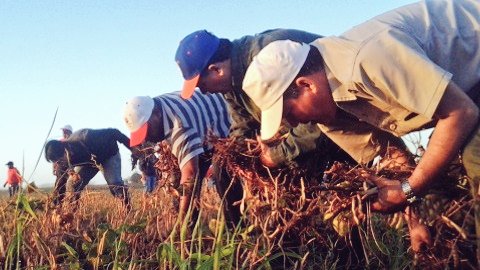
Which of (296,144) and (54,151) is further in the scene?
(54,151)

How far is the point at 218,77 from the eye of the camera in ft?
10.9

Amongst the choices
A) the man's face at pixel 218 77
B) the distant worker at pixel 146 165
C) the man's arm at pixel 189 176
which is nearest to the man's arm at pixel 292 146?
the man's face at pixel 218 77

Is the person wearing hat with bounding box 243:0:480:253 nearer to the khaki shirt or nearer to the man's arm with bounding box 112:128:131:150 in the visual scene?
the khaki shirt

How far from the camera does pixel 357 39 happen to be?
1.97m

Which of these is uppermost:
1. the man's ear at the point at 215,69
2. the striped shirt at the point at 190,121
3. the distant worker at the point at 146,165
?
the man's ear at the point at 215,69

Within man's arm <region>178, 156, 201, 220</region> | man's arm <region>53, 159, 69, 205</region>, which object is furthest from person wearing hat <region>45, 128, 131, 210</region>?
man's arm <region>178, 156, 201, 220</region>

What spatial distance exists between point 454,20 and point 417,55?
41 cm

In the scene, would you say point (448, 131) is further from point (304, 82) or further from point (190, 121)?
point (190, 121)

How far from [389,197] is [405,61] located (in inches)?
17.9

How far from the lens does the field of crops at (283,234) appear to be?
82.4 inches

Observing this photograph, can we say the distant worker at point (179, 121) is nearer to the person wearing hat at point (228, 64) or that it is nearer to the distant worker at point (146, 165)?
the distant worker at point (146, 165)

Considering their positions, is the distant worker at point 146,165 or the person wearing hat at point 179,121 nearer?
the person wearing hat at point 179,121

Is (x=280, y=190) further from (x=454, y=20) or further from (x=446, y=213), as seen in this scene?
(x=454, y=20)

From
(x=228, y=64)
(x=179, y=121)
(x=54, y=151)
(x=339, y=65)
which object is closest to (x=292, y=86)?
(x=339, y=65)
